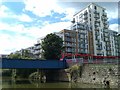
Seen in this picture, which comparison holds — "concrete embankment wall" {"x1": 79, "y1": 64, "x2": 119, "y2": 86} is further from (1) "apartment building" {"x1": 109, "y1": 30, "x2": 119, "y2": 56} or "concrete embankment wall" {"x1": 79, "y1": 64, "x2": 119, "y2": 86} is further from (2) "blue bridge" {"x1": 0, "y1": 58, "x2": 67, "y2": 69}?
(1) "apartment building" {"x1": 109, "y1": 30, "x2": 119, "y2": 56}

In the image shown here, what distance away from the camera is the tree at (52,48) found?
57.2m

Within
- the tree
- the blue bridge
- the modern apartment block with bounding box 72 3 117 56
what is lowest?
the blue bridge

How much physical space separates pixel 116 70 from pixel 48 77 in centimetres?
2287

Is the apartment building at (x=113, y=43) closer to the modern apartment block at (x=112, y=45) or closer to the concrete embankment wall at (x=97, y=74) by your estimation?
the modern apartment block at (x=112, y=45)

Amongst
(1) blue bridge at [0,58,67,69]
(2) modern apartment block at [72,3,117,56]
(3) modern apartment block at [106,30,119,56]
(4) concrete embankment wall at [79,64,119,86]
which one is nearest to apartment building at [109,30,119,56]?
(3) modern apartment block at [106,30,119,56]

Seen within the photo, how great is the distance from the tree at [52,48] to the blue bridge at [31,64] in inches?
315

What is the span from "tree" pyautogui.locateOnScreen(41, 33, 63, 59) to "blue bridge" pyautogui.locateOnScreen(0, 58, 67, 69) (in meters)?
8.00

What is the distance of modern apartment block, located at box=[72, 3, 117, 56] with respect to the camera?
95.4 meters

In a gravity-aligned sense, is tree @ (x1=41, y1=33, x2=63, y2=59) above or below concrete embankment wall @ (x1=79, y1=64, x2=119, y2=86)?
above

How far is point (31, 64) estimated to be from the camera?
46031 millimetres

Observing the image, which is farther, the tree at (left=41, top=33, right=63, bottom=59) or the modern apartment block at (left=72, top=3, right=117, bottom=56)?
the modern apartment block at (left=72, top=3, right=117, bottom=56)

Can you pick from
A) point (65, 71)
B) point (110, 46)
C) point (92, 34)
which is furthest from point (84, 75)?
point (110, 46)

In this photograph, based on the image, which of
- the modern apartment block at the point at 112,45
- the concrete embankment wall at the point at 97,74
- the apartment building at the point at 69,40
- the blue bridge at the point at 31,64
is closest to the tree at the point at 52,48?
the blue bridge at the point at 31,64

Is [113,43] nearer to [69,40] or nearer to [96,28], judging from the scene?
[96,28]
